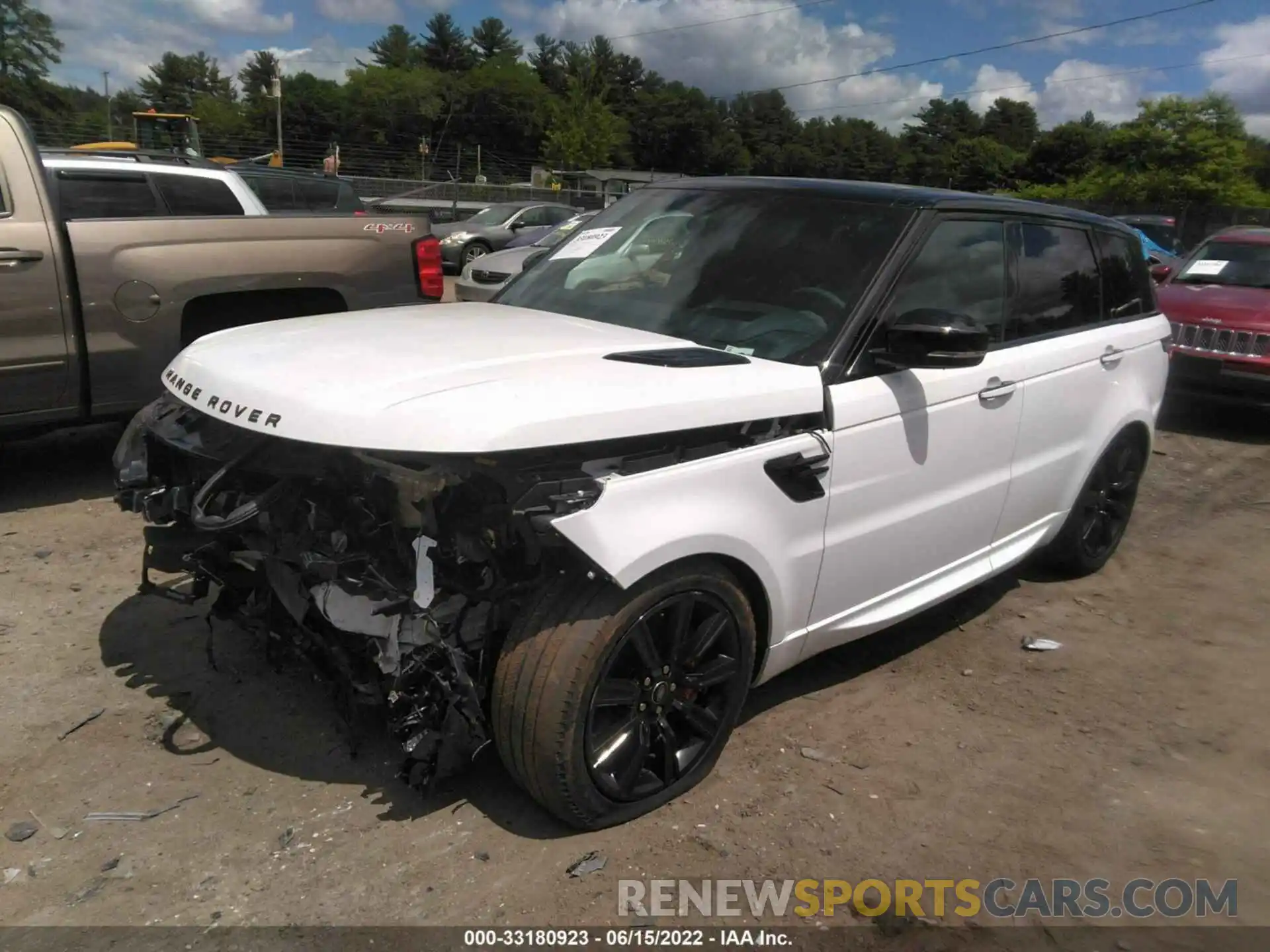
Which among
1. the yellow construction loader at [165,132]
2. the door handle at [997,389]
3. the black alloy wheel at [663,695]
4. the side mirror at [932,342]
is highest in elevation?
the yellow construction loader at [165,132]

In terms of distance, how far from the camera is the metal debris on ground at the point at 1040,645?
4375 millimetres

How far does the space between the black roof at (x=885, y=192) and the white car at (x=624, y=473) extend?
3 cm

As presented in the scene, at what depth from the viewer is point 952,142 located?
296 ft

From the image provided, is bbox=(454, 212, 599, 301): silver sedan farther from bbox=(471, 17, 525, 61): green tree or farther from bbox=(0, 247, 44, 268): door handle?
bbox=(471, 17, 525, 61): green tree

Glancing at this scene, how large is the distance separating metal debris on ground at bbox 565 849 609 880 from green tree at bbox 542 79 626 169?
81.3 meters

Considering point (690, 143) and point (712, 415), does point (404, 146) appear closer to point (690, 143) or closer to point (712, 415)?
point (690, 143)

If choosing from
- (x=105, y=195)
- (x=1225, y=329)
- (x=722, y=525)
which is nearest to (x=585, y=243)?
(x=722, y=525)

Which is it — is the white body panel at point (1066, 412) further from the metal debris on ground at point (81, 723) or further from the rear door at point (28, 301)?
the rear door at point (28, 301)

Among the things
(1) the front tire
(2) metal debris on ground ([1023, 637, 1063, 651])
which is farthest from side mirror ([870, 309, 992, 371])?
(2) metal debris on ground ([1023, 637, 1063, 651])

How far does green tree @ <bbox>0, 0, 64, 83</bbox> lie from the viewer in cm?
6003

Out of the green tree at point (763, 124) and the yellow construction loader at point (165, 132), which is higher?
the green tree at point (763, 124)

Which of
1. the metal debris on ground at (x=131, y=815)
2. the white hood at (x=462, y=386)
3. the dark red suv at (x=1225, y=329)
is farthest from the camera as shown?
the dark red suv at (x=1225, y=329)

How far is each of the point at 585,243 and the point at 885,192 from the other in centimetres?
130

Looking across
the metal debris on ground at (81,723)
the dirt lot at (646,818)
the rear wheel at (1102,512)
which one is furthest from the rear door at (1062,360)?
the metal debris on ground at (81,723)
